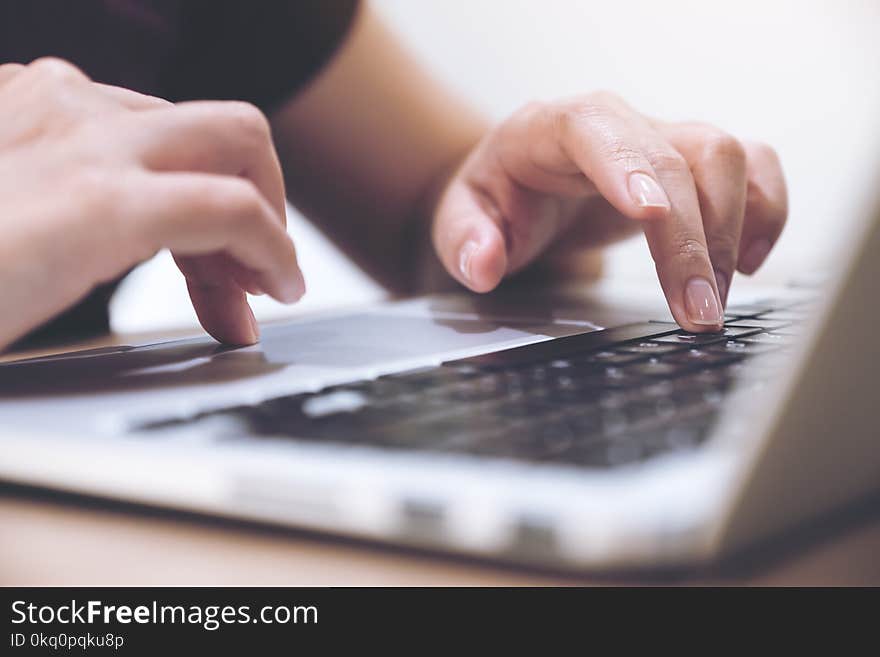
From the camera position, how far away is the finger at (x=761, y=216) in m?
0.68

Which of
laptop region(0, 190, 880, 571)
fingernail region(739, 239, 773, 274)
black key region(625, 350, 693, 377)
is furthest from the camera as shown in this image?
fingernail region(739, 239, 773, 274)

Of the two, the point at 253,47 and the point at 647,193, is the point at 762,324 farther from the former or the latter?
the point at 253,47

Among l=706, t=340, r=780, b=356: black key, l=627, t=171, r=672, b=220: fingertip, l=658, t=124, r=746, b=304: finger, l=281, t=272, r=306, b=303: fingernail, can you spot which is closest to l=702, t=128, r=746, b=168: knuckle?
l=658, t=124, r=746, b=304: finger

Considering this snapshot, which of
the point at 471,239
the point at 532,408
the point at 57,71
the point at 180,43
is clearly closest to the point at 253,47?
the point at 180,43

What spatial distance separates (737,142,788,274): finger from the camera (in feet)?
2.23

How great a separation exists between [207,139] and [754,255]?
464mm

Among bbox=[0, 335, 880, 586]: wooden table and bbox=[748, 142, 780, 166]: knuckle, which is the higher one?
bbox=[748, 142, 780, 166]: knuckle

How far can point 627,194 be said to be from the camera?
0.51 m

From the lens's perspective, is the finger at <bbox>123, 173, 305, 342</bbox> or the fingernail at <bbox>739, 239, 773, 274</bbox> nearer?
the finger at <bbox>123, 173, 305, 342</bbox>

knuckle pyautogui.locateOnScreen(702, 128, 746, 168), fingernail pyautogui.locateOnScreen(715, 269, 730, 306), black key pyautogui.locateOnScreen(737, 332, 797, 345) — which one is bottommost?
black key pyautogui.locateOnScreen(737, 332, 797, 345)

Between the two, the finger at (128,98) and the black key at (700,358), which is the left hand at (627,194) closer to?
the black key at (700,358)

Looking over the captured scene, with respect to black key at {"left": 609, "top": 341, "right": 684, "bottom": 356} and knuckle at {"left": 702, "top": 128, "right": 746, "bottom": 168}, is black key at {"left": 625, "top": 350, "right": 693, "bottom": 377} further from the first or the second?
knuckle at {"left": 702, "top": 128, "right": 746, "bottom": 168}

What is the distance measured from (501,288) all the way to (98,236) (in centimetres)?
57

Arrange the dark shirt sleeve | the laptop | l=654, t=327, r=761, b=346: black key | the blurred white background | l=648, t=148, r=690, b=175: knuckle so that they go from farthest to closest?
the blurred white background
the dark shirt sleeve
l=648, t=148, r=690, b=175: knuckle
l=654, t=327, r=761, b=346: black key
the laptop
